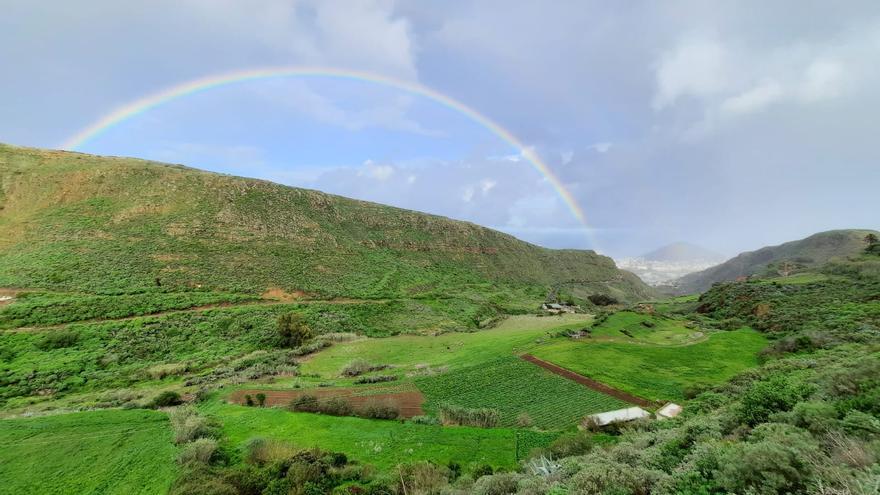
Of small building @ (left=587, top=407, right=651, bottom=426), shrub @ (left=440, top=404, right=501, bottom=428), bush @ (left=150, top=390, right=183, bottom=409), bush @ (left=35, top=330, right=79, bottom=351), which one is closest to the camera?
small building @ (left=587, top=407, right=651, bottom=426)

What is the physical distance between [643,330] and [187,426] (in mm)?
48307

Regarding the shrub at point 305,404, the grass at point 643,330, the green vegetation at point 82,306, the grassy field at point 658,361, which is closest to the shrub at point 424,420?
the shrub at point 305,404

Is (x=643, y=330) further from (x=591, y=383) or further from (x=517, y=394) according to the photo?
(x=517, y=394)

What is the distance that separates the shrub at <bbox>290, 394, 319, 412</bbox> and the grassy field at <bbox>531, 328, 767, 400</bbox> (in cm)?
2168

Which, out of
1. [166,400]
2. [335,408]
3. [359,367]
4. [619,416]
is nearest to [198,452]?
[335,408]

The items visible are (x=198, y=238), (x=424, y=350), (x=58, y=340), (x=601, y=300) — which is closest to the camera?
(x=58, y=340)

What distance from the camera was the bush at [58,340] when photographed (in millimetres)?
36938

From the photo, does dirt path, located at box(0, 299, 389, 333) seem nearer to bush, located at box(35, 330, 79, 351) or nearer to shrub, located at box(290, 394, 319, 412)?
bush, located at box(35, 330, 79, 351)

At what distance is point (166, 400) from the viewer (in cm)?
2673

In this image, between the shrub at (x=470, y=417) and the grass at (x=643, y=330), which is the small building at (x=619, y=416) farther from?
the grass at (x=643, y=330)

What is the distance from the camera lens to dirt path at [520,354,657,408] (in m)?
27.6

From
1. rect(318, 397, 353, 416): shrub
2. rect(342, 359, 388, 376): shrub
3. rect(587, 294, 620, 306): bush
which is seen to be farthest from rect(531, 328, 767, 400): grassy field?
rect(587, 294, 620, 306): bush

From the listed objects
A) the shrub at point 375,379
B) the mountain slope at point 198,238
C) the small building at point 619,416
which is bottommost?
the shrub at point 375,379

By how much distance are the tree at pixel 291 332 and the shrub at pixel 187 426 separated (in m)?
22.8
